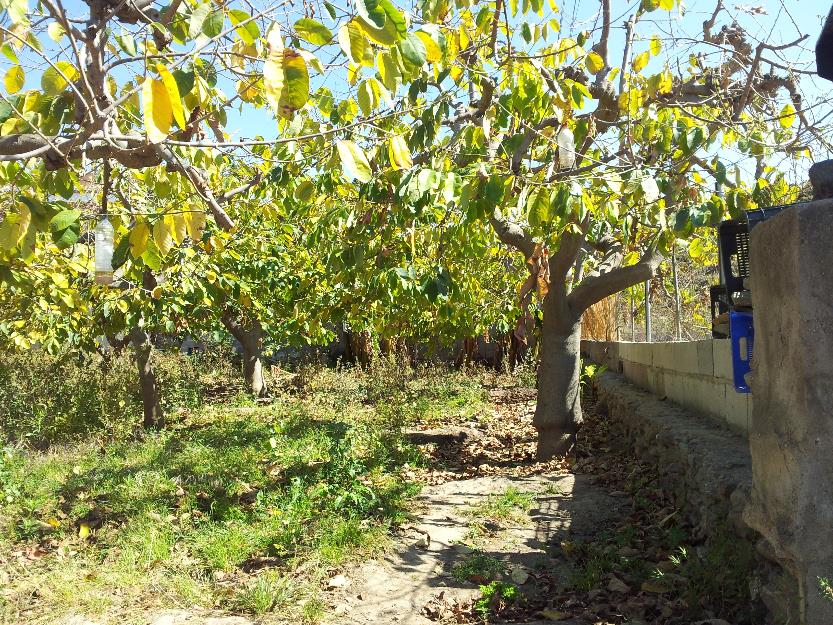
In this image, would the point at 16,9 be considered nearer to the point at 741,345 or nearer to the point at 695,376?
the point at 741,345

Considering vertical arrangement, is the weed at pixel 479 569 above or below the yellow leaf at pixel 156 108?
below

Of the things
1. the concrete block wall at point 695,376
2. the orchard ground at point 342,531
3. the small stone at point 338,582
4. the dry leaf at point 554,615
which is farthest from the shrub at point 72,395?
the dry leaf at point 554,615

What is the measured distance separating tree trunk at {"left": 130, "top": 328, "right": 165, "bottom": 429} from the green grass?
0.30 m

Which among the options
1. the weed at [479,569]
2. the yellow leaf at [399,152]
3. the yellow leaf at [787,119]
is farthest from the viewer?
the yellow leaf at [787,119]

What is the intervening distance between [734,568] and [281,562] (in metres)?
2.97

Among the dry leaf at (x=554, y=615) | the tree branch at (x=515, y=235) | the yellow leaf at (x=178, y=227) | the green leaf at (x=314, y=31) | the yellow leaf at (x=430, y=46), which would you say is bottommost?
the dry leaf at (x=554, y=615)

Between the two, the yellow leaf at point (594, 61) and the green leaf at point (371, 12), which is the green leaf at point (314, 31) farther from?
the yellow leaf at point (594, 61)

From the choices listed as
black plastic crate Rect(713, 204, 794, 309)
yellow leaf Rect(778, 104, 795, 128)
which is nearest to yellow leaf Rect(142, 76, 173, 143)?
black plastic crate Rect(713, 204, 794, 309)

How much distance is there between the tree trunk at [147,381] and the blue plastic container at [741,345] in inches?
320

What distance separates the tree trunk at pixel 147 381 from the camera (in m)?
9.47

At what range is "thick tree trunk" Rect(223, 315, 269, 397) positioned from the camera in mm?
12539

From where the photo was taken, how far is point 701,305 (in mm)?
12164

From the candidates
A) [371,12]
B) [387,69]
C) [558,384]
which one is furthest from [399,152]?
[558,384]

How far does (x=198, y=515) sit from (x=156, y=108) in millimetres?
4825
